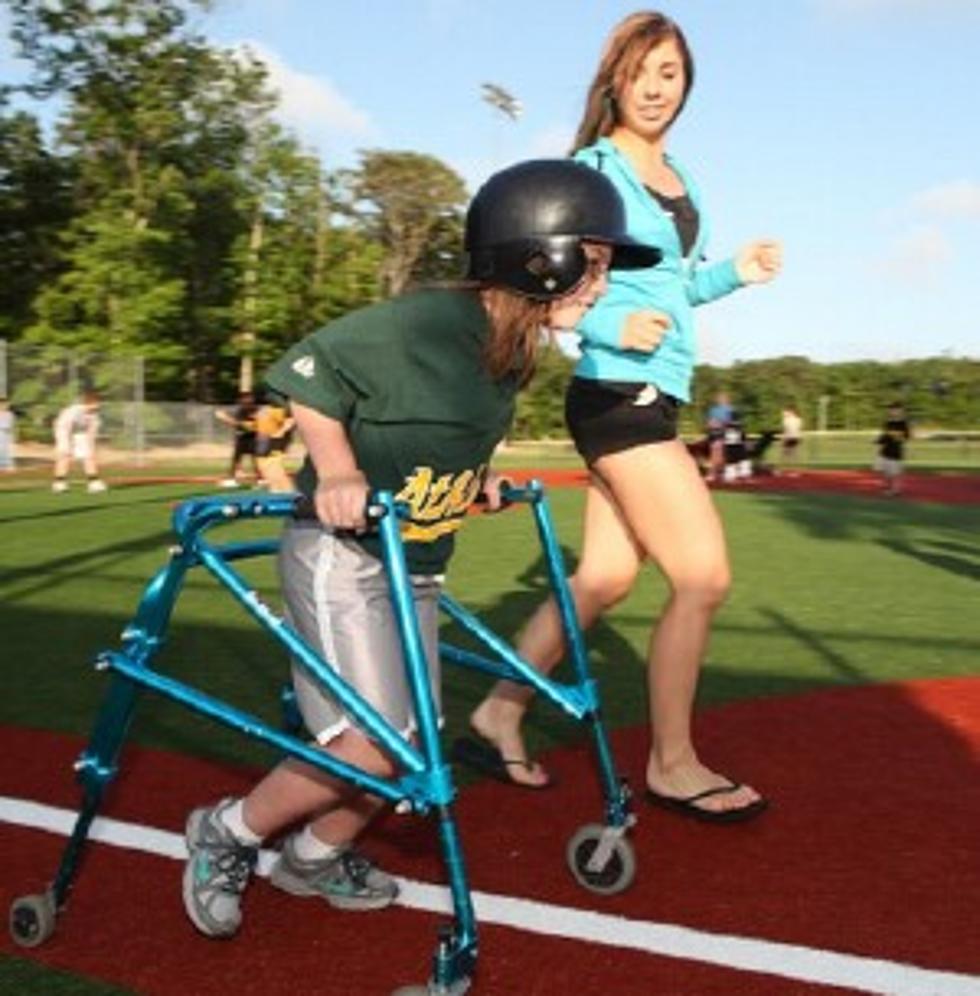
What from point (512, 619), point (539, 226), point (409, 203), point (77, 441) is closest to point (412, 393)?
A: point (539, 226)

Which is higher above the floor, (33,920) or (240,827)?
(240,827)

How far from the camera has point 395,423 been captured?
2.70m

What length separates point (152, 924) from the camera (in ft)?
9.59

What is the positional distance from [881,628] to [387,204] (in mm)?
67454

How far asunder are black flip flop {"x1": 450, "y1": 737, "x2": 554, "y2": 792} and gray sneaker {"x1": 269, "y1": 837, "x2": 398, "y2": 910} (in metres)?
0.90

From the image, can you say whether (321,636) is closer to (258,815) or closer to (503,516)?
(258,815)

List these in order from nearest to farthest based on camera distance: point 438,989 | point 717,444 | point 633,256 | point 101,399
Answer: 1. point 438,989
2. point 633,256
3. point 717,444
4. point 101,399

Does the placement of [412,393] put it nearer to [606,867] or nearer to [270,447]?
[606,867]

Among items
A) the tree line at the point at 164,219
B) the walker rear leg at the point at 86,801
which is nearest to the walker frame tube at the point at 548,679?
the walker rear leg at the point at 86,801

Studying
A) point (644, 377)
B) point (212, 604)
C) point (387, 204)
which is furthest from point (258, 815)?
point (387, 204)

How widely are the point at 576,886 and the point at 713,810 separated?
0.62 meters

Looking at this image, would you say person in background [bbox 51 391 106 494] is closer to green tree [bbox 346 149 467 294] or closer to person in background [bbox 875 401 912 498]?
person in background [bbox 875 401 912 498]

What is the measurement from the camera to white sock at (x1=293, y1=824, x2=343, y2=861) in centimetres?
298

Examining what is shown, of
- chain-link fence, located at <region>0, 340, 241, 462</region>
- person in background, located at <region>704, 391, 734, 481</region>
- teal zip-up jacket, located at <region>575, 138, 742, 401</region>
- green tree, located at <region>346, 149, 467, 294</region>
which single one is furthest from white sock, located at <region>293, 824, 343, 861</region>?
green tree, located at <region>346, 149, 467, 294</region>
